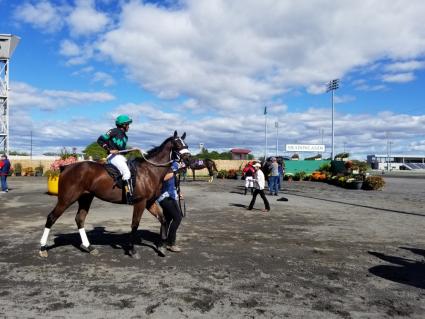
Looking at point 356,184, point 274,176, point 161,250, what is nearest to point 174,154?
point 161,250

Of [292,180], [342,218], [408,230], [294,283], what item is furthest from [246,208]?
[292,180]

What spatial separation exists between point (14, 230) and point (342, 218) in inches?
382

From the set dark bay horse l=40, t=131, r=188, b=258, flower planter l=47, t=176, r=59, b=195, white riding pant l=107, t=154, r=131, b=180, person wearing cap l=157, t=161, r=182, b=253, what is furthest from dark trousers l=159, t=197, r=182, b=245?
flower planter l=47, t=176, r=59, b=195

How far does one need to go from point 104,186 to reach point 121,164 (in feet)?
1.82

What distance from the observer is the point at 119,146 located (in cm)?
713

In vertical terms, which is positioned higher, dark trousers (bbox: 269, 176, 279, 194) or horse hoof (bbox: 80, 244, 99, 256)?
dark trousers (bbox: 269, 176, 279, 194)

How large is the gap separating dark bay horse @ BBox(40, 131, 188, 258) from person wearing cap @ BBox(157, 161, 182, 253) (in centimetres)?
17

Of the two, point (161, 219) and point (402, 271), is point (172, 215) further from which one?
point (402, 271)

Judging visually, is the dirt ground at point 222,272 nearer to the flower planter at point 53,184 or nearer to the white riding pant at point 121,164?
the white riding pant at point 121,164

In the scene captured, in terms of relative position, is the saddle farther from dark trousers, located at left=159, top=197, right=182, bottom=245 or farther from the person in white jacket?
the person in white jacket

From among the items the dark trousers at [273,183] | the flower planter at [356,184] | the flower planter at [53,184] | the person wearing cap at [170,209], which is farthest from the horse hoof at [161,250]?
the flower planter at [356,184]

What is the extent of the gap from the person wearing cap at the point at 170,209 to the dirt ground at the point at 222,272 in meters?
0.36

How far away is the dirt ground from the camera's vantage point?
14.9ft

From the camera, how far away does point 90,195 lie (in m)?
7.24
